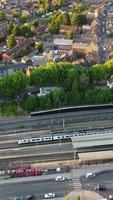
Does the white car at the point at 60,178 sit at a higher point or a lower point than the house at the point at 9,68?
lower

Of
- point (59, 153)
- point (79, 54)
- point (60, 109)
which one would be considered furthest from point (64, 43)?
point (59, 153)

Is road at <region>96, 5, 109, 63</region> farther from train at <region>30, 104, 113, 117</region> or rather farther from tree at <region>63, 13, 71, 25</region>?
train at <region>30, 104, 113, 117</region>

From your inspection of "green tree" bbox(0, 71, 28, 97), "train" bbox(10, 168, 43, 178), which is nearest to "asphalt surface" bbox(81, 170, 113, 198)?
"train" bbox(10, 168, 43, 178)

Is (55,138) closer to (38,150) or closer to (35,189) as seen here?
(38,150)

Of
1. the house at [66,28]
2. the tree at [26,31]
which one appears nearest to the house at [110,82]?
the house at [66,28]

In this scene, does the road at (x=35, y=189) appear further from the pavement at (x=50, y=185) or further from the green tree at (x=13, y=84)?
the green tree at (x=13, y=84)

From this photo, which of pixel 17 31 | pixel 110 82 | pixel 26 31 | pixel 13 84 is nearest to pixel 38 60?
pixel 13 84

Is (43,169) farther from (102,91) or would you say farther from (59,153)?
(102,91)
